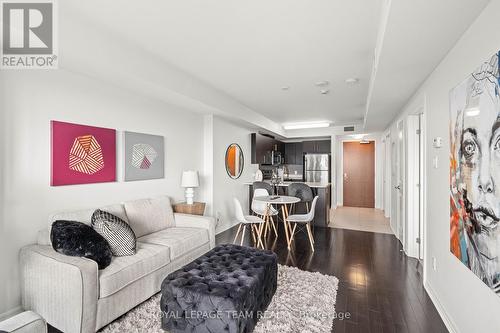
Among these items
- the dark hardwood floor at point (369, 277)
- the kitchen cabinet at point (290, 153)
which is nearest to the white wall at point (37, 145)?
the dark hardwood floor at point (369, 277)

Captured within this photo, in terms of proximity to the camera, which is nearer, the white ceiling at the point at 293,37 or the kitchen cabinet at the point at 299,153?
the white ceiling at the point at 293,37

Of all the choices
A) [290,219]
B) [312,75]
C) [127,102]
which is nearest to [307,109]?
[312,75]

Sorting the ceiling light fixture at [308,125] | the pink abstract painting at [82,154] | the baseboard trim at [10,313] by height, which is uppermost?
the ceiling light fixture at [308,125]

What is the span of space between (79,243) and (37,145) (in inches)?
41.1

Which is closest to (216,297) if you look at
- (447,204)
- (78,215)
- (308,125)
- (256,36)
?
(78,215)

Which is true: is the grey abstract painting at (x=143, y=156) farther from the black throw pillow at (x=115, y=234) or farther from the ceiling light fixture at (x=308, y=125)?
the ceiling light fixture at (x=308, y=125)

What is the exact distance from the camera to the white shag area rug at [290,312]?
194 centimetres

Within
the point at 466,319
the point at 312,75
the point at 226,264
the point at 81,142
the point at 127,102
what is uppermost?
the point at 312,75

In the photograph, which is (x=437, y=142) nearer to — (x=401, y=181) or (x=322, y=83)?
(x=322, y=83)

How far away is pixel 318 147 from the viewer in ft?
25.4

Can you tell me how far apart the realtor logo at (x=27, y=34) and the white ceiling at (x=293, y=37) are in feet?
0.51

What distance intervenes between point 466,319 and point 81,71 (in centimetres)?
398

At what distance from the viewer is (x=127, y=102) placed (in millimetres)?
3145

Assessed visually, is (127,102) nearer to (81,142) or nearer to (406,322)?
(81,142)
